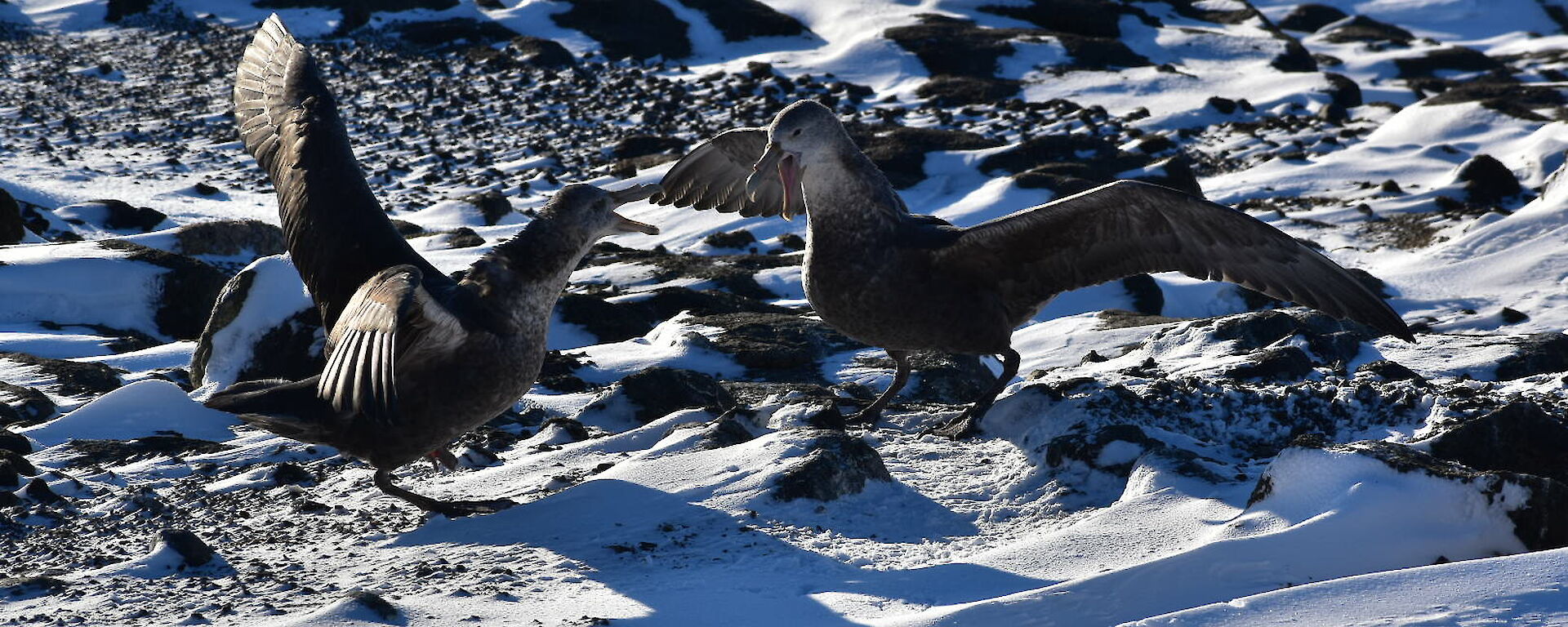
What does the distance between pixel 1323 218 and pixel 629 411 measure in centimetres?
1095

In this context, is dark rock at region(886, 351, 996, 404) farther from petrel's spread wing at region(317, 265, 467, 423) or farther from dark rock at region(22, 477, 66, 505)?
dark rock at region(22, 477, 66, 505)

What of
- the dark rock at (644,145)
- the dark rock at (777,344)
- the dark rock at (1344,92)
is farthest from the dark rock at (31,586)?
the dark rock at (1344,92)

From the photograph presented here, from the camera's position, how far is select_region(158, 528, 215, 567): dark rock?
14.3ft

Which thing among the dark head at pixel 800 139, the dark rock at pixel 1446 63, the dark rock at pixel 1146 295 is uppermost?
the dark head at pixel 800 139

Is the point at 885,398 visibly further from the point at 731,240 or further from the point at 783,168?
the point at 731,240

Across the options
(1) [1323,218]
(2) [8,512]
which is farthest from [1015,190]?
(2) [8,512]

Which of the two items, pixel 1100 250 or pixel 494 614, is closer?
pixel 494 614

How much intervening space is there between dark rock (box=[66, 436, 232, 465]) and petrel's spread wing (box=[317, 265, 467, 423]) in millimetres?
1769

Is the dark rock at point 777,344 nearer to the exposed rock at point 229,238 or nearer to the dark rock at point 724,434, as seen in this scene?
the dark rock at point 724,434

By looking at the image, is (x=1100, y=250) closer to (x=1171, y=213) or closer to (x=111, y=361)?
(x=1171, y=213)

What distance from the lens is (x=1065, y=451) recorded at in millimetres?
4781

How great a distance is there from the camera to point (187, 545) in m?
4.37

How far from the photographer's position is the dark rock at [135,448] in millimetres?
5914

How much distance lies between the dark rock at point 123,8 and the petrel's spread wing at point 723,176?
29790mm
